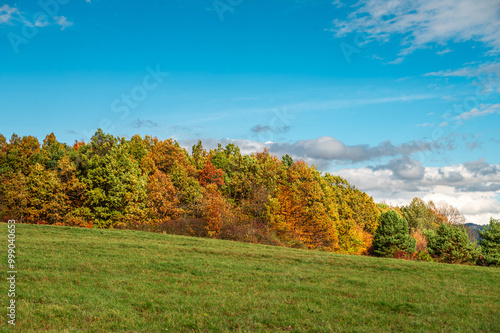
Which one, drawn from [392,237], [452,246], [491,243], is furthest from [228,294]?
[392,237]

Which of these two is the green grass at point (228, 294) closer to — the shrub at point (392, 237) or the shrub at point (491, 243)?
→ the shrub at point (491, 243)

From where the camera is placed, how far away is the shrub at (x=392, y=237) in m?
43.5

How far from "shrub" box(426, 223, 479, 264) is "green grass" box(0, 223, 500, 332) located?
16027 mm

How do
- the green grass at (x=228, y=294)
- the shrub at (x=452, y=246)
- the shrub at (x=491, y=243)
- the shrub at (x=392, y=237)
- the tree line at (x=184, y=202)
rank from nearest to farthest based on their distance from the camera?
the green grass at (x=228, y=294) < the shrub at (x=452, y=246) < the shrub at (x=491, y=243) < the tree line at (x=184, y=202) < the shrub at (x=392, y=237)

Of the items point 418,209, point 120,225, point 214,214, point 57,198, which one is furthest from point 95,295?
point 418,209

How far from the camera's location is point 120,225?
3941cm

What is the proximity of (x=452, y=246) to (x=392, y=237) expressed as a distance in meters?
8.95

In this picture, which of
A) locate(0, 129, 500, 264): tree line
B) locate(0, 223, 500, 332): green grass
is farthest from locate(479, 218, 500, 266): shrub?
locate(0, 223, 500, 332): green grass

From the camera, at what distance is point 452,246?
115 ft

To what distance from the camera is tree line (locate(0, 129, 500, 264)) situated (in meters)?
39.5

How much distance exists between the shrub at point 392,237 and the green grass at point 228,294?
23660 mm

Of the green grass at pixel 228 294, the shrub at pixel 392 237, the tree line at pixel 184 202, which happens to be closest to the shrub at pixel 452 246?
the tree line at pixel 184 202

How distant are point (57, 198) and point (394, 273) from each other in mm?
37594

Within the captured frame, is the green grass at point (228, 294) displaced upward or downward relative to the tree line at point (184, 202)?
downward
